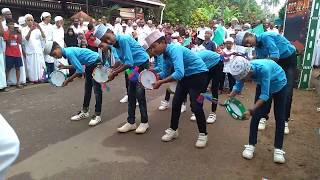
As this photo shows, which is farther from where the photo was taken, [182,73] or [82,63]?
[82,63]

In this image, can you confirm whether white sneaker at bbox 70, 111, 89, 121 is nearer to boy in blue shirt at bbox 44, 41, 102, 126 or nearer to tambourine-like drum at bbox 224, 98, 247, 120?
boy in blue shirt at bbox 44, 41, 102, 126

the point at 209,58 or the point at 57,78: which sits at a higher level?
the point at 209,58

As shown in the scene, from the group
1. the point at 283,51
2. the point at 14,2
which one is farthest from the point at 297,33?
the point at 14,2

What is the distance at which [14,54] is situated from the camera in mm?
9367

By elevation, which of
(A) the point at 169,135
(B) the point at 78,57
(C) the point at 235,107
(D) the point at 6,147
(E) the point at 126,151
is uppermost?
(D) the point at 6,147

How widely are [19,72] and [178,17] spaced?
58.7ft

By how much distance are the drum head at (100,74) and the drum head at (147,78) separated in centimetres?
98

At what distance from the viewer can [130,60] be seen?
5434mm

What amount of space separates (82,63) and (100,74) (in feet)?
1.65

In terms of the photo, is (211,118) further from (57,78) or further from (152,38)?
(57,78)

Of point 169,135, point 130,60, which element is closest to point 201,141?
point 169,135

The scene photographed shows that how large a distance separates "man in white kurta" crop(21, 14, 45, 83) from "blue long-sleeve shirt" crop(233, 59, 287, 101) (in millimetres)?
7199

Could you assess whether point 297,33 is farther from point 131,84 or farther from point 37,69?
point 37,69

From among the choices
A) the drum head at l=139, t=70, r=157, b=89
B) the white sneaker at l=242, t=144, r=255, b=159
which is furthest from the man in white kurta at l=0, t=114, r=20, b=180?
the white sneaker at l=242, t=144, r=255, b=159
